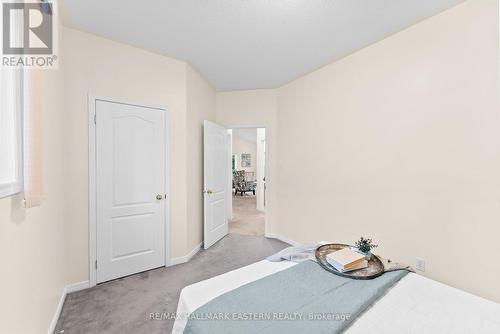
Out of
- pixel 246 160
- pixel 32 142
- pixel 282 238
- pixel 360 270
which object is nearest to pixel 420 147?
pixel 360 270

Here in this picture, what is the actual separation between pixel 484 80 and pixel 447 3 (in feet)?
2.32

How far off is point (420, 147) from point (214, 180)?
2661 mm

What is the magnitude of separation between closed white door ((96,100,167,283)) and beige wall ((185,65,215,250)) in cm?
39

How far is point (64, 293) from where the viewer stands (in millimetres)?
2059

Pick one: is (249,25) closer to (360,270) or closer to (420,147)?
(420,147)

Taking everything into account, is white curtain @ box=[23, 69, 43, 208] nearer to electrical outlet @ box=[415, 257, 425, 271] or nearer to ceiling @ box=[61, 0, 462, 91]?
ceiling @ box=[61, 0, 462, 91]

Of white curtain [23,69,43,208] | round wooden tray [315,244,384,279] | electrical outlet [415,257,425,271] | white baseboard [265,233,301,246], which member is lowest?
white baseboard [265,233,301,246]

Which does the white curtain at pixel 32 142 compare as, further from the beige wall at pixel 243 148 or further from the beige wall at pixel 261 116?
the beige wall at pixel 243 148

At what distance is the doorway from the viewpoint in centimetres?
477

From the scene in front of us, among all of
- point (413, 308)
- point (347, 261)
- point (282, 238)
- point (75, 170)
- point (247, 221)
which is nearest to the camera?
point (413, 308)

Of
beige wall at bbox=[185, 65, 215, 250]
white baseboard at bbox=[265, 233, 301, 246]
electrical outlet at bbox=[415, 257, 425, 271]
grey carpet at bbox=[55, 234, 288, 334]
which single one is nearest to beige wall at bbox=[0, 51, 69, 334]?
grey carpet at bbox=[55, 234, 288, 334]

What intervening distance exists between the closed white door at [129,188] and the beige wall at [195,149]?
1.28ft

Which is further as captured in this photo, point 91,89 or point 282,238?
point 282,238

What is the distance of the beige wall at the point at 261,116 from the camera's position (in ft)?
12.4
